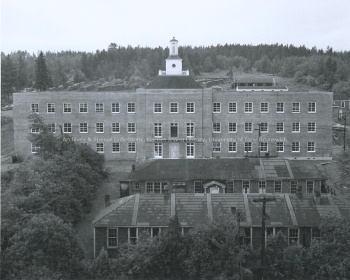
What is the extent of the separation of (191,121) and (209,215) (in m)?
27.2

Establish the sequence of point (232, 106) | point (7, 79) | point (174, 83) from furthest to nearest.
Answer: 1. point (7, 79)
2. point (174, 83)
3. point (232, 106)

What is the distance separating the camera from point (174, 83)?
59.9m

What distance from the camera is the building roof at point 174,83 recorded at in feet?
194

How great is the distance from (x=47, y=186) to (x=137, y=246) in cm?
992

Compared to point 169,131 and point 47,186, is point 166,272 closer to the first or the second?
point 47,186

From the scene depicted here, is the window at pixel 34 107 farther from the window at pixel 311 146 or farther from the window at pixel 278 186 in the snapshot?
the window at pixel 311 146

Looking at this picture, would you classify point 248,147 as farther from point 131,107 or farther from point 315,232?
point 315,232

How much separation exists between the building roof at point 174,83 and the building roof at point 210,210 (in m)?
28.7

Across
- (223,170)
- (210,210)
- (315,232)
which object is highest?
(223,170)

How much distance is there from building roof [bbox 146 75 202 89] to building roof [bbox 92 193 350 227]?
28.7 meters

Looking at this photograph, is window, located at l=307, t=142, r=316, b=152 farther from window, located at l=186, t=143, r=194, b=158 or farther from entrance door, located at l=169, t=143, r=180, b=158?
entrance door, located at l=169, t=143, r=180, b=158

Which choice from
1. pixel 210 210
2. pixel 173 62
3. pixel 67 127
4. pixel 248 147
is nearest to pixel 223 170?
pixel 210 210

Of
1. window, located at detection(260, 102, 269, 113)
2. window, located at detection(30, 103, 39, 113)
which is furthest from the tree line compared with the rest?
window, located at detection(260, 102, 269, 113)

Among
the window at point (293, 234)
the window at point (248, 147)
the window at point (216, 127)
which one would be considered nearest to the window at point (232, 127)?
the window at point (216, 127)
